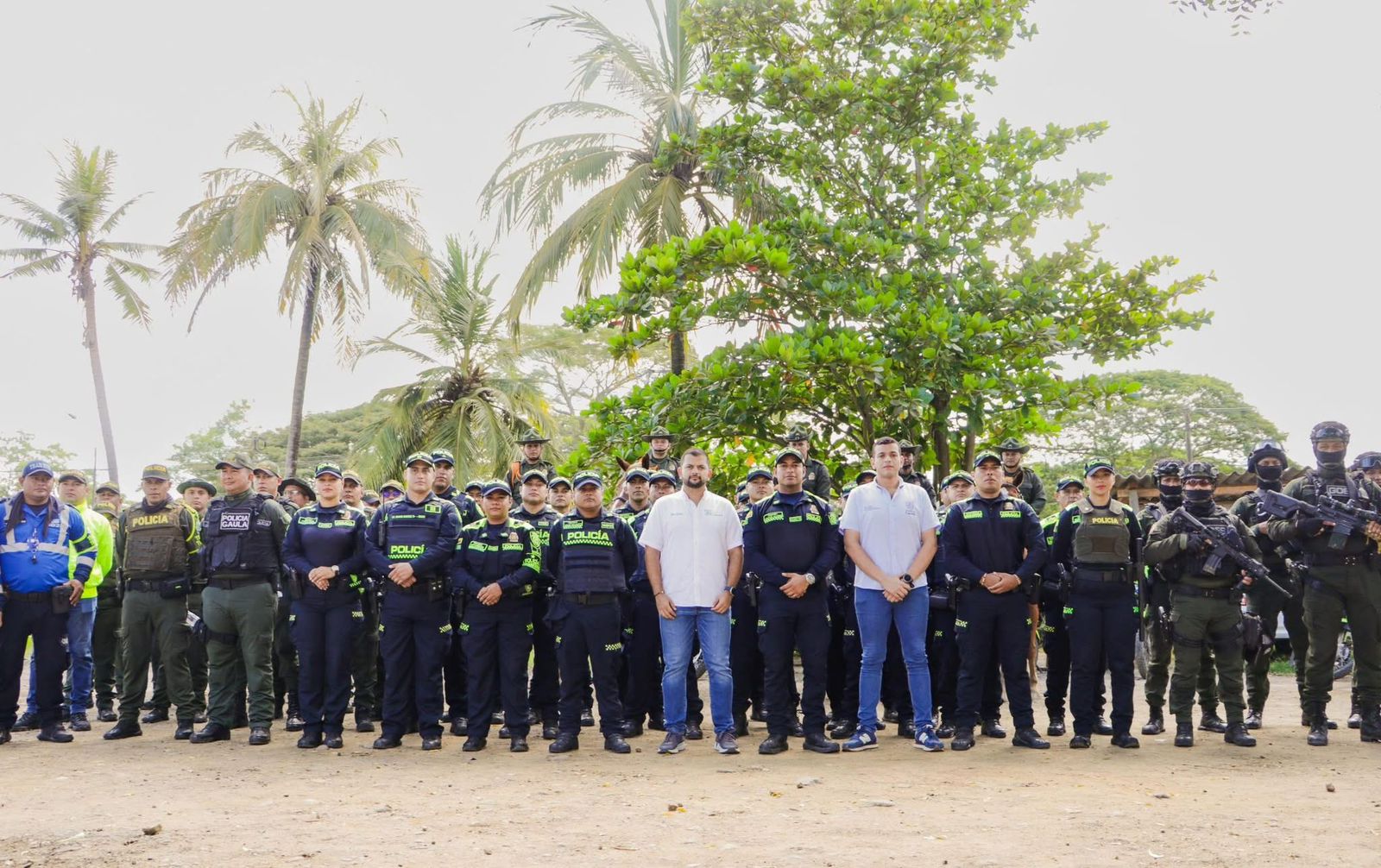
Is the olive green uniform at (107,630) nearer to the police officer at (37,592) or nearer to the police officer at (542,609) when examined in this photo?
the police officer at (37,592)

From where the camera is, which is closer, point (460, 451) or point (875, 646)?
point (875, 646)

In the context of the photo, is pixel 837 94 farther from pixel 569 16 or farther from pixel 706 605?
pixel 706 605

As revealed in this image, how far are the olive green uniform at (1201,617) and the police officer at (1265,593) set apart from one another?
617 millimetres

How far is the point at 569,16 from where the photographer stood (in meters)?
17.5

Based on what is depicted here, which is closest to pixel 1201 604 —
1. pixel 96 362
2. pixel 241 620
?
pixel 241 620

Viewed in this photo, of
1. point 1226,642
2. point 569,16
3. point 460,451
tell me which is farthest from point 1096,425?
point 1226,642

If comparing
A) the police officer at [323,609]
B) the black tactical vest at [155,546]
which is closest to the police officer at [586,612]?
the police officer at [323,609]

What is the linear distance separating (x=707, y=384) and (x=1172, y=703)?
222 inches

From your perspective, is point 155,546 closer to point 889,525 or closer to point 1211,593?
point 889,525

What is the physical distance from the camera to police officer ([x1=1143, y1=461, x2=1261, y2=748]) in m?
8.14

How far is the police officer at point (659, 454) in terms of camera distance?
A: 429 inches

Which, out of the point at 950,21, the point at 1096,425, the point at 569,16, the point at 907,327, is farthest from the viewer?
the point at 1096,425

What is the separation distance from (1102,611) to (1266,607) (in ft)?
5.49

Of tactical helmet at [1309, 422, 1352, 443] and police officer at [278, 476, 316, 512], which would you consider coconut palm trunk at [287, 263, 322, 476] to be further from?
tactical helmet at [1309, 422, 1352, 443]
